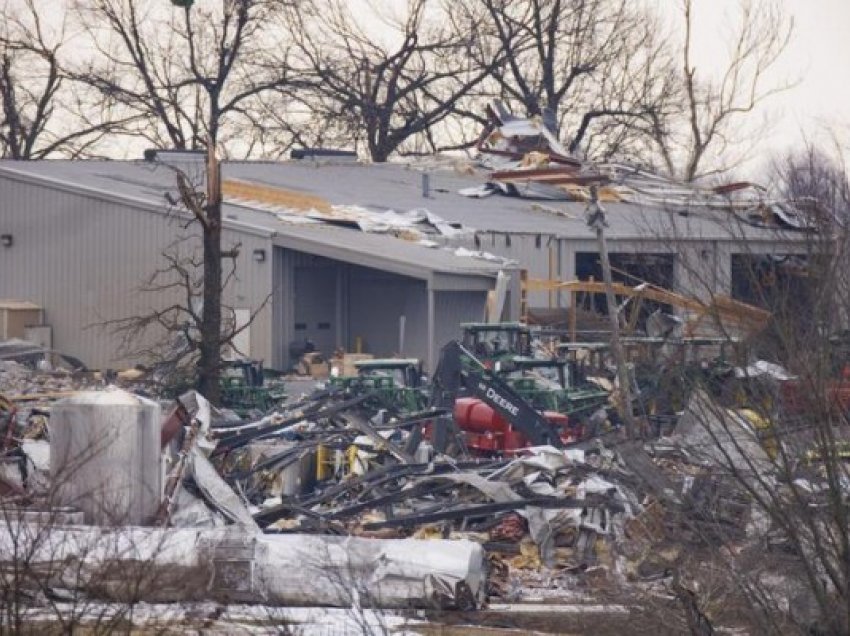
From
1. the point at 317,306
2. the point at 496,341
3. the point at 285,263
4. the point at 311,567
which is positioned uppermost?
the point at 285,263

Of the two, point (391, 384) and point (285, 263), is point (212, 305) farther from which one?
point (285, 263)

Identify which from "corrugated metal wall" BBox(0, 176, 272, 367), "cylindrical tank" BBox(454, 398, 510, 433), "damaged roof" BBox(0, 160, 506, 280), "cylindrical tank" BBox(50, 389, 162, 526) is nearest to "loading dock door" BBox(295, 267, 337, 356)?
"damaged roof" BBox(0, 160, 506, 280)

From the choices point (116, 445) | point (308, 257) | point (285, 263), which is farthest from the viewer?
point (308, 257)

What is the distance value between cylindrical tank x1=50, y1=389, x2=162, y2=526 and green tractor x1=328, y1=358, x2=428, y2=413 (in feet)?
25.3

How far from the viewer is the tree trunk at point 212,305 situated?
2489 cm

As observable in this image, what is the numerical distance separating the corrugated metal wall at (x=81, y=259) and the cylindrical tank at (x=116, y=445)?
18.7 m

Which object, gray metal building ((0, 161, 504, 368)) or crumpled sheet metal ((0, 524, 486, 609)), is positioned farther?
gray metal building ((0, 161, 504, 368))

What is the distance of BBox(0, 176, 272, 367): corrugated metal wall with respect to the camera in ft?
118

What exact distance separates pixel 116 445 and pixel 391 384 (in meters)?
9.82

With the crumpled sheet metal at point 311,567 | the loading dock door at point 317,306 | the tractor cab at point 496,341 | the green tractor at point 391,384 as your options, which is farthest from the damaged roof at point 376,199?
the crumpled sheet metal at point 311,567

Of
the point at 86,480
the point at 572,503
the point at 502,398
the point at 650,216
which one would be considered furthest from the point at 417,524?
the point at 650,216

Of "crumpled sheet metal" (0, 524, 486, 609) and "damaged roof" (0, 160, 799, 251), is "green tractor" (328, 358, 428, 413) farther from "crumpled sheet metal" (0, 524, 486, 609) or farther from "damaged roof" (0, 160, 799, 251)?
"crumpled sheet metal" (0, 524, 486, 609)

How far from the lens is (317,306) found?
35750mm

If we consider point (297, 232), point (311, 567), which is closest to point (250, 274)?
point (297, 232)
